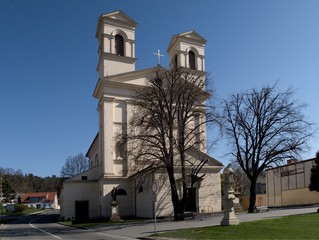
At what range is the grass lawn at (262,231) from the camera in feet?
53.1

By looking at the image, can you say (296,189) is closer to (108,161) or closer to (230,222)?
(108,161)

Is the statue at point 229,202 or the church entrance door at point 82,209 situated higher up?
the statue at point 229,202

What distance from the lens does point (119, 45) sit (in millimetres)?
45219

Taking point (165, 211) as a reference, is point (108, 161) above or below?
above

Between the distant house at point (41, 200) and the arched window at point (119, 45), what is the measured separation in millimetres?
106464

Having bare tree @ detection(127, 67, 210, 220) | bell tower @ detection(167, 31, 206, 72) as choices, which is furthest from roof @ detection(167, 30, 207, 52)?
bare tree @ detection(127, 67, 210, 220)

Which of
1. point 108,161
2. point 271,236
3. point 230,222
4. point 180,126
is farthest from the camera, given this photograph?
point 108,161

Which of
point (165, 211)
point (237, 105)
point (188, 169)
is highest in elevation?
point (237, 105)

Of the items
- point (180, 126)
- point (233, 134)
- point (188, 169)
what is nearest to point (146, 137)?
point (180, 126)

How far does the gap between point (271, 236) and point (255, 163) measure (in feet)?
68.4

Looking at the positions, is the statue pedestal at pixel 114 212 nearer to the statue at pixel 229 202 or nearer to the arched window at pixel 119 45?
the statue at pixel 229 202

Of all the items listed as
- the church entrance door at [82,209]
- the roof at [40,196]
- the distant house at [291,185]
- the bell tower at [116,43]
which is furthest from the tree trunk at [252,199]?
the roof at [40,196]

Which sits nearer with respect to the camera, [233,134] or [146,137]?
[146,137]

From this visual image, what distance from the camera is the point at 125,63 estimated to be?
4456cm
